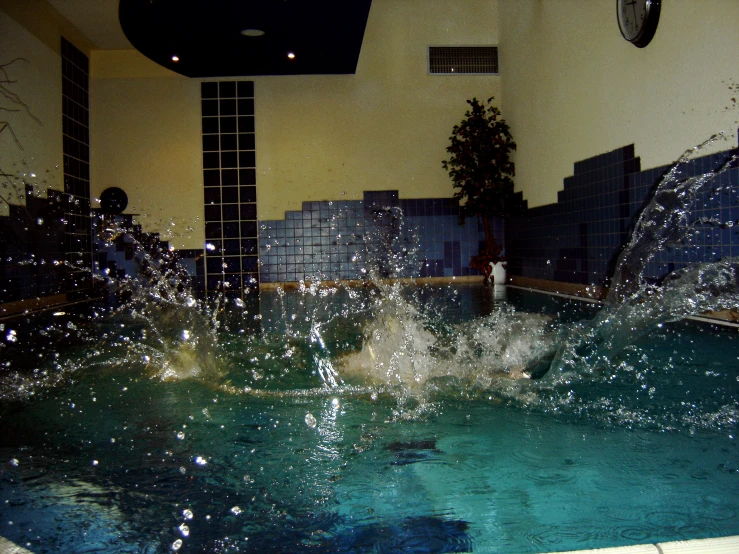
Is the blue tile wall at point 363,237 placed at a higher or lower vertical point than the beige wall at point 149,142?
lower

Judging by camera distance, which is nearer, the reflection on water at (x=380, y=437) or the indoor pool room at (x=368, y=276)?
the reflection on water at (x=380, y=437)

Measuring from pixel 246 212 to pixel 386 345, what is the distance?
19.1ft

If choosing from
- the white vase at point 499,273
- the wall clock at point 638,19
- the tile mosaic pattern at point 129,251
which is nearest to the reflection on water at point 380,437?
the wall clock at point 638,19

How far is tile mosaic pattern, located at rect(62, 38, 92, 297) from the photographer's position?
7.12 meters

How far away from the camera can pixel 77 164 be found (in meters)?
7.48

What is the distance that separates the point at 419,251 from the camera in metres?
8.32

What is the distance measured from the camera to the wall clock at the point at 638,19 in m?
4.16

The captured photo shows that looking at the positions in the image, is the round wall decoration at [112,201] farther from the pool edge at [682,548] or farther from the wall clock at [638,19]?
the pool edge at [682,548]

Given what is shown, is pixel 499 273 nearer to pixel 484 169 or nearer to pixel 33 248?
pixel 484 169

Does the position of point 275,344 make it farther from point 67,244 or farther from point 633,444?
point 67,244

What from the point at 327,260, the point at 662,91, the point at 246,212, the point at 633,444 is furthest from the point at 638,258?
the point at 246,212

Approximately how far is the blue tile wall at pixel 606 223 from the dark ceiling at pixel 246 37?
270cm

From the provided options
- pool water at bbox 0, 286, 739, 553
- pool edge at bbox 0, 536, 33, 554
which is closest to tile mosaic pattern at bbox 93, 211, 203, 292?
pool water at bbox 0, 286, 739, 553

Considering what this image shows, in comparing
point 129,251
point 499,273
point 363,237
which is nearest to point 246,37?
point 363,237
